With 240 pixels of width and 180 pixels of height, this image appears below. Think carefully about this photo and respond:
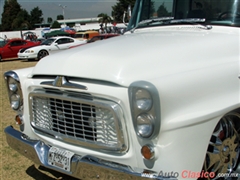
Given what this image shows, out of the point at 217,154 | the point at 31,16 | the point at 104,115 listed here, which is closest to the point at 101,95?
the point at 104,115

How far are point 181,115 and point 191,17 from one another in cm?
166

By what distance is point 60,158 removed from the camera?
274 centimetres

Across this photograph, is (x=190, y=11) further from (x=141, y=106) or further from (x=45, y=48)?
(x=45, y=48)

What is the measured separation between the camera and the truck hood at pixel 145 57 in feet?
7.85

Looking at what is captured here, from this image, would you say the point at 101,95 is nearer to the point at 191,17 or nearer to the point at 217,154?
the point at 217,154

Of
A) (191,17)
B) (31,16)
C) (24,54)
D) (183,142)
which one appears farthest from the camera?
(31,16)

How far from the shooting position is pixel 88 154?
2.62 metres

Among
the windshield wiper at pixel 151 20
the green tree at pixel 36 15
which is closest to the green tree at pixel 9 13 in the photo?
the green tree at pixel 36 15

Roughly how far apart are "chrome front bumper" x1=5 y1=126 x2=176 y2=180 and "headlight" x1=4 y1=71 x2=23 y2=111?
1.20 feet

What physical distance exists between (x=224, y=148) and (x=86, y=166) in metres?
1.23

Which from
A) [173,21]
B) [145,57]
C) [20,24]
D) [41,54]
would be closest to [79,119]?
[145,57]

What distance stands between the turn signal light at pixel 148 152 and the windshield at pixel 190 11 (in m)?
1.73

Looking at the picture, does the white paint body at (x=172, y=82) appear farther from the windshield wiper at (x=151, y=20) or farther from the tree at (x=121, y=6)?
the tree at (x=121, y=6)

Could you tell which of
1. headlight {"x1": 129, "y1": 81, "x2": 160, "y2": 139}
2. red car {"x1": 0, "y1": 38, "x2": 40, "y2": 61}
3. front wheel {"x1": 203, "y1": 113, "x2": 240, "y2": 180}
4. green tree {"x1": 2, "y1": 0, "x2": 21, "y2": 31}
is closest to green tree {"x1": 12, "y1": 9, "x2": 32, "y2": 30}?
green tree {"x1": 2, "y1": 0, "x2": 21, "y2": 31}
